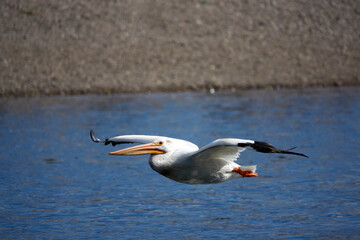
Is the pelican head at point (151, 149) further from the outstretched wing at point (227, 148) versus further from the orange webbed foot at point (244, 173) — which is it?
the orange webbed foot at point (244, 173)

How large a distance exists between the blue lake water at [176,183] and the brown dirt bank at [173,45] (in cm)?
860

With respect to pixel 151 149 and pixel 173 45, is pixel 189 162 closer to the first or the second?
pixel 151 149

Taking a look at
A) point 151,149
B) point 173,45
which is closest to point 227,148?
point 151,149

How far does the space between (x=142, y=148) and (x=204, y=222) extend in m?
1.97

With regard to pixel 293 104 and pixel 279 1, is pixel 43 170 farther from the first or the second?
pixel 279 1

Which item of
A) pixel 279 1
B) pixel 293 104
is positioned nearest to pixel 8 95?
pixel 293 104

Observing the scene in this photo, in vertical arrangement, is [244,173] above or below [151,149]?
below

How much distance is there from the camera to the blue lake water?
12.1m

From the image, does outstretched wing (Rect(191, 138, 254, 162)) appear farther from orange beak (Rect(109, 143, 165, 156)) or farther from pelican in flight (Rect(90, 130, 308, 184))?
orange beak (Rect(109, 143, 165, 156))

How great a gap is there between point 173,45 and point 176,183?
91.4 ft

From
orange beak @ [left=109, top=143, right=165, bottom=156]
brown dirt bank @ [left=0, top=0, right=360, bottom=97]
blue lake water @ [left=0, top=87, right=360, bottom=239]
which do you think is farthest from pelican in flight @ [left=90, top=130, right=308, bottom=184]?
brown dirt bank @ [left=0, top=0, right=360, bottom=97]

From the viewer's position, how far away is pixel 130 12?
46250 millimetres

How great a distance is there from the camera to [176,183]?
16.3 m

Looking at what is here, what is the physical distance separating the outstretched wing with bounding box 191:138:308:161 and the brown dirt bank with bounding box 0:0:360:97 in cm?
2876
